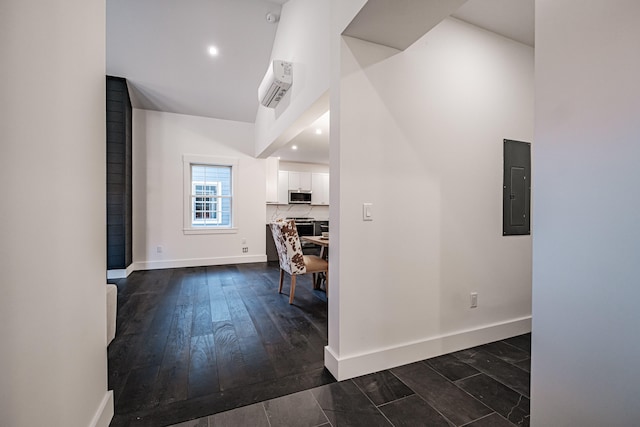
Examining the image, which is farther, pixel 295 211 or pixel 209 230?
pixel 295 211

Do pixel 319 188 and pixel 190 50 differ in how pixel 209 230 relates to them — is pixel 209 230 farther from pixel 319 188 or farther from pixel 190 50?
pixel 319 188

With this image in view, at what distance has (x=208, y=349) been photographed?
2.10 m

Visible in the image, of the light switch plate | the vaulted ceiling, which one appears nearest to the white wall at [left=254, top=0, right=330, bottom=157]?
the vaulted ceiling

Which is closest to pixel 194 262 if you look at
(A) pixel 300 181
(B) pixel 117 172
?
(B) pixel 117 172

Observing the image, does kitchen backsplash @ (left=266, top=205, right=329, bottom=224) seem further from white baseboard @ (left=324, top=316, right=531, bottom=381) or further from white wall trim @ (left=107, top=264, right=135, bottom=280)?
white baseboard @ (left=324, top=316, right=531, bottom=381)

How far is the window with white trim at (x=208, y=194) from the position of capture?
5.17 metres
